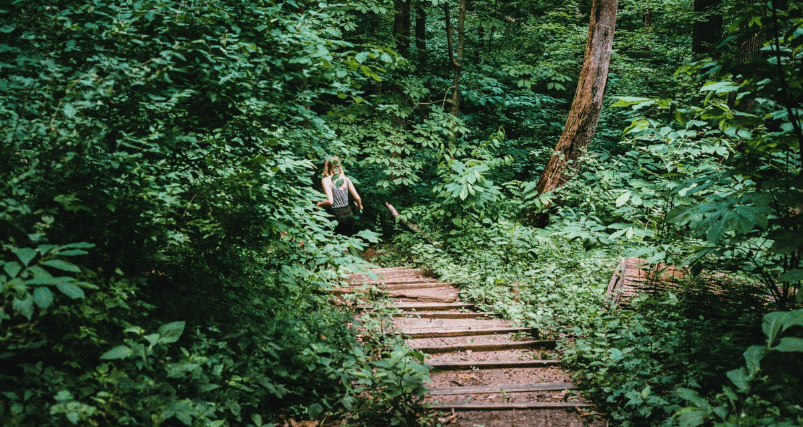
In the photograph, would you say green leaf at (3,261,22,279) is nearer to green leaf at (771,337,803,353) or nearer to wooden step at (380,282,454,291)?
green leaf at (771,337,803,353)

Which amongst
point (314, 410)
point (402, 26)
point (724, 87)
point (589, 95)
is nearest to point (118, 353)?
point (314, 410)

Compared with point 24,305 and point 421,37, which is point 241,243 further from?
point 421,37

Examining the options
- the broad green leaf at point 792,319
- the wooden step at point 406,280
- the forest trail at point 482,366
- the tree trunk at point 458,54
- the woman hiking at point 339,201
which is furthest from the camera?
the tree trunk at point 458,54

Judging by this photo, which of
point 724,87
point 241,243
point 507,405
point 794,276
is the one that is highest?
point 724,87

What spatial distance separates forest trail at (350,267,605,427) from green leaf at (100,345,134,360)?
221 centimetres

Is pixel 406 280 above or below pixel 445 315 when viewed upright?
below

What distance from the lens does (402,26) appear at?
34.8 feet

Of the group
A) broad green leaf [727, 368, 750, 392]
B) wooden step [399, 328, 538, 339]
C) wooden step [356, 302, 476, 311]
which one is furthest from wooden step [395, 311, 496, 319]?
broad green leaf [727, 368, 750, 392]

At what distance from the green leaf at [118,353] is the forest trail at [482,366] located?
2.21m

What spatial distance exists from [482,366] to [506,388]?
0.54 meters

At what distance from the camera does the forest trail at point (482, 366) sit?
11.5 feet

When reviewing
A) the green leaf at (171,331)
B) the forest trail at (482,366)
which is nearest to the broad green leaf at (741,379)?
the forest trail at (482,366)

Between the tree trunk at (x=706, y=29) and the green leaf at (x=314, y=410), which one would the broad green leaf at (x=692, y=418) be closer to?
the green leaf at (x=314, y=410)

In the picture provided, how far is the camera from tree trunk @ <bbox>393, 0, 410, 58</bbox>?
10.3 meters
